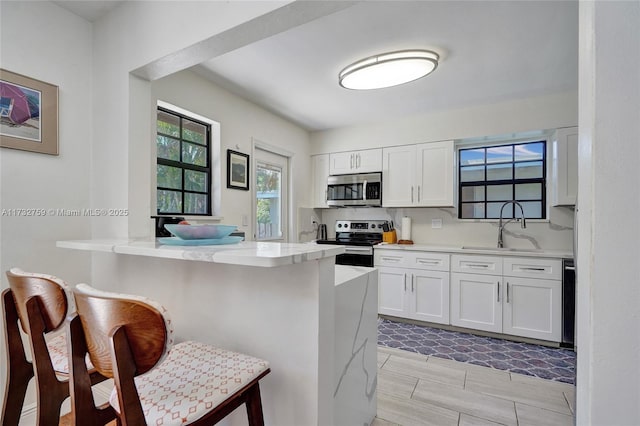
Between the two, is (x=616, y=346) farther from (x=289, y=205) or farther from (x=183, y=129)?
(x=289, y=205)

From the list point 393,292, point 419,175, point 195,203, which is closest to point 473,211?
point 419,175

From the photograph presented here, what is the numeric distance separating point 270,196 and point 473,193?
8.54ft

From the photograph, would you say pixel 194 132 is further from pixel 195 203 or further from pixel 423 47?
pixel 423 47

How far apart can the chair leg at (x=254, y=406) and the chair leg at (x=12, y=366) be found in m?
0.91

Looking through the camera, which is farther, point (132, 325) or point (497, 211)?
point (497, 211)

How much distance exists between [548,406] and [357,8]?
2.79 metres

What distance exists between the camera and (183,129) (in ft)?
8.90

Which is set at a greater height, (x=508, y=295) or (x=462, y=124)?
(x=462, y=124)

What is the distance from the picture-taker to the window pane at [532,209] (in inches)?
134

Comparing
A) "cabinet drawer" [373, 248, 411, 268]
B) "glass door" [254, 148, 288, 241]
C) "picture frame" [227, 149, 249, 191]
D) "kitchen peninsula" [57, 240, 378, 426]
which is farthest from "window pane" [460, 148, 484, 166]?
"kitchen peninsula" [57, 240, 378, 426]

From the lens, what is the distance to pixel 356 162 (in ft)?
13.5

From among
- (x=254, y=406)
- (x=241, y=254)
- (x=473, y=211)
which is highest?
(x=473, y=211)

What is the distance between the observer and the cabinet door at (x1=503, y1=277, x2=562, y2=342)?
279 cm

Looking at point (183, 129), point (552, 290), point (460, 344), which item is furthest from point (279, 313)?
point (552, 290)
